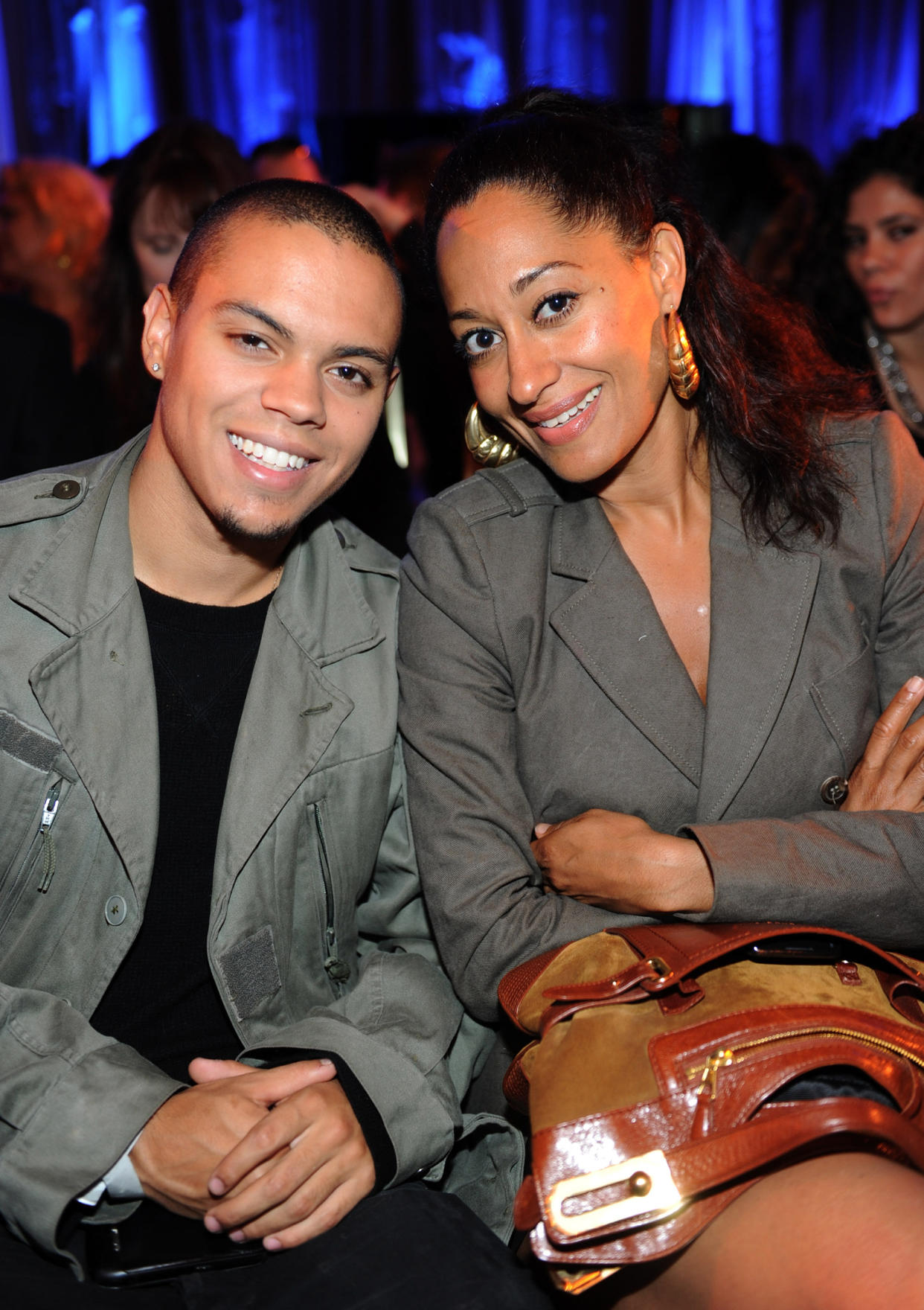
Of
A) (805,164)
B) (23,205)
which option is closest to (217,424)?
(23,205)

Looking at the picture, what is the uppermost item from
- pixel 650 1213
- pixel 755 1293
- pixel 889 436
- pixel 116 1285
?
pixel 889 436

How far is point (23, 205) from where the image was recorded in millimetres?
Answer: 4793

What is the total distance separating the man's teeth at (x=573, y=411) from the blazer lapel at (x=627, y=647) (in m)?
0.21

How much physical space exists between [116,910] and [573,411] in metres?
1.12

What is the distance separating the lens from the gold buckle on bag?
144 cm

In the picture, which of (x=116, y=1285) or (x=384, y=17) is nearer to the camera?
(x=116, y=1285)

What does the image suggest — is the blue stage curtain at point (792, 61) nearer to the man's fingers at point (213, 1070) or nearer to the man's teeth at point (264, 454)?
the man's teeth at point (264, 454)

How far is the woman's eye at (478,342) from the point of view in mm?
2152

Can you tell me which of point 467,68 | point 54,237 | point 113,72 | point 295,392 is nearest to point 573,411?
point 295,392

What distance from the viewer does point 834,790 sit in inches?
82.3

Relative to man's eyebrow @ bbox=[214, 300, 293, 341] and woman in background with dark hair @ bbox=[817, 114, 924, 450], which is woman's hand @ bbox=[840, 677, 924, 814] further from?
woman in background with dark hair @ bbox=[817, 114, 924, 450]

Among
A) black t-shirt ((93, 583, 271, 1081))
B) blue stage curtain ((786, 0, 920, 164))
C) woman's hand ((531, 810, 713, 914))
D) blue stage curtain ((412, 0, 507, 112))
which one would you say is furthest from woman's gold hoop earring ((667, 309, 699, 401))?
blue stage curtain ((786, 0, 920, 164))

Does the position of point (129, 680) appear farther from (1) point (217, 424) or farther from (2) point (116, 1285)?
(2) point (116, 1285)

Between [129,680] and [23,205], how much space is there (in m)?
3.54
